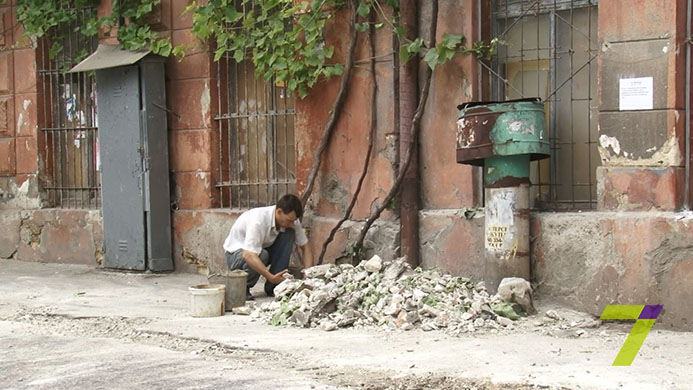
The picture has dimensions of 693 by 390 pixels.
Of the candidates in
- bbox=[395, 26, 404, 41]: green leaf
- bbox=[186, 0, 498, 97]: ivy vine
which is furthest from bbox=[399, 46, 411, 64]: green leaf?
bbox=[395, 26, 404, 41]: green leaf

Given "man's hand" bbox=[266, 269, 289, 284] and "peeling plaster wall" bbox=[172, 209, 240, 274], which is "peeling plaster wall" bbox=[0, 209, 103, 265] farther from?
"man's hand" bbox=[266, 269, 289, 284]

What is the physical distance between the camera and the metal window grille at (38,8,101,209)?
1052cm

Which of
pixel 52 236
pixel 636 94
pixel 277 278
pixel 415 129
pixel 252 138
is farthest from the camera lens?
pixel 52 236

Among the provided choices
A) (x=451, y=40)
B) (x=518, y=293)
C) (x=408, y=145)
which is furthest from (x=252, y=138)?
(x=518, y=293)

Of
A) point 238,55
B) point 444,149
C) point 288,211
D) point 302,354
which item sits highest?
point 238,55

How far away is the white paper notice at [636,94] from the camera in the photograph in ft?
20.5

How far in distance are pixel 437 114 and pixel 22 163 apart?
581 cm

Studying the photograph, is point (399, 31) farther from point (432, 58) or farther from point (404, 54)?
point (432, 58)

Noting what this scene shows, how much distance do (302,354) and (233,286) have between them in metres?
1.75

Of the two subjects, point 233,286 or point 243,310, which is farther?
point 233,286

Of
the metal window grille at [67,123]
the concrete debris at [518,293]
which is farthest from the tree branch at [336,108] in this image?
the metal window grille at [67,123]

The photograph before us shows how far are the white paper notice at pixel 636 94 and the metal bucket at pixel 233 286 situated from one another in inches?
128

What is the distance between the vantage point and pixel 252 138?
927 cm

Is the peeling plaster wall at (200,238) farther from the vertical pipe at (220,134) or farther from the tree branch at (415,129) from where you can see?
the tree branch at (415,129)
